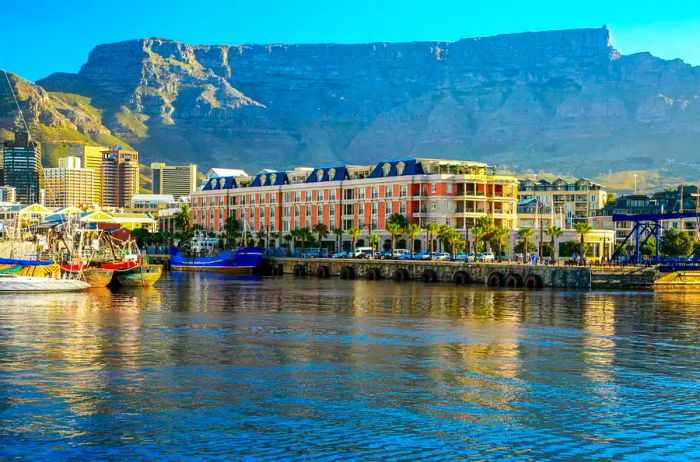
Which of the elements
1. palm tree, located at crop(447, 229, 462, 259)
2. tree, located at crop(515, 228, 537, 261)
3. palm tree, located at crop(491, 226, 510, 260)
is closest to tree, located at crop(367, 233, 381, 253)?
palm tree, located at crop(447, 229, 462, 259)

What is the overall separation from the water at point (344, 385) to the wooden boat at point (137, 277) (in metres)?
37.0

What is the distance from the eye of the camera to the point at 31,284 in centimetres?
10919

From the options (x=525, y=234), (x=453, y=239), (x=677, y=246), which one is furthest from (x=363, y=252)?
(x=677, y=246)

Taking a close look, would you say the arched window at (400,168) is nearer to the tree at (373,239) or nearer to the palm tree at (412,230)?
the tree at (373,239)

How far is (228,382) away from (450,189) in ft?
470

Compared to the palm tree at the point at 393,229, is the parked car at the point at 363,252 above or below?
below

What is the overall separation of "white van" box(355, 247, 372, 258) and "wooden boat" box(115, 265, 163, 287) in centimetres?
6297

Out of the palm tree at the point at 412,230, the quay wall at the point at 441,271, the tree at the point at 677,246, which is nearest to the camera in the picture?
the quay wall at the point at 441,271

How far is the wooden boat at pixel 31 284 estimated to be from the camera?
10844 cm

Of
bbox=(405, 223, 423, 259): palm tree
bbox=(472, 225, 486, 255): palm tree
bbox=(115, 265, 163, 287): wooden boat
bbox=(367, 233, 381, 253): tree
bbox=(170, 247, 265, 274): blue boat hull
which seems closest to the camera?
bbox=(115, 265, 163, 287): wooden boat

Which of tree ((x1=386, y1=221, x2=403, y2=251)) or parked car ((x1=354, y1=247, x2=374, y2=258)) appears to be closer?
tree ((x1=386, y1=221, x2=403, y2=251))

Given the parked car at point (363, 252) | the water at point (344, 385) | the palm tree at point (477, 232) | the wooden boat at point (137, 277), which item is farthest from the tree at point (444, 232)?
the water at point (344, 385)

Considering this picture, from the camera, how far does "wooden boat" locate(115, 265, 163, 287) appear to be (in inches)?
5039

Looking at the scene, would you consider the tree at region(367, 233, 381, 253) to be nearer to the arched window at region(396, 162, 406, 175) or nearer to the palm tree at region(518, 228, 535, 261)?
the arched window at region(396, 162, 406, 175)
